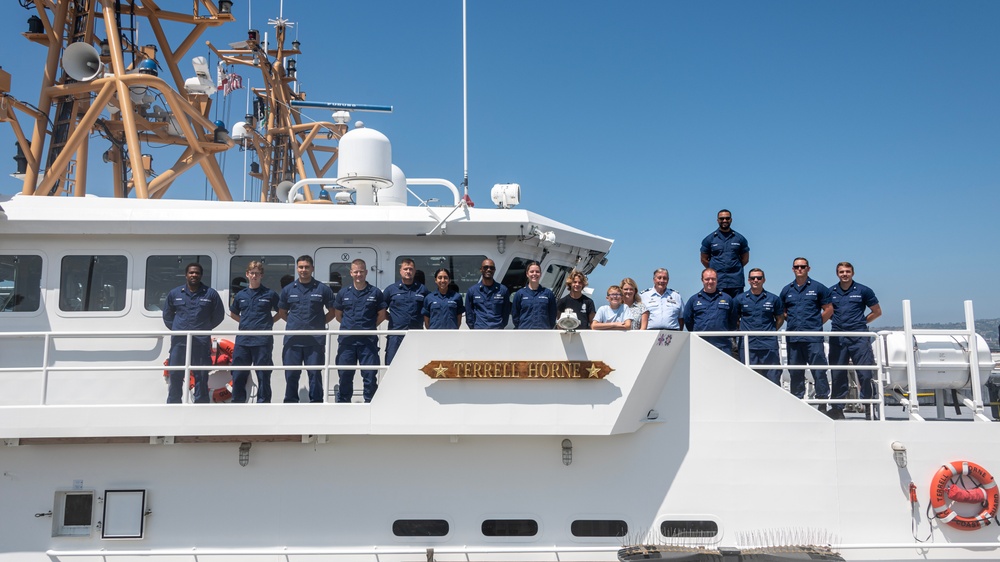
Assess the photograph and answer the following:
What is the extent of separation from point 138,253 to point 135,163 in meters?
3.85

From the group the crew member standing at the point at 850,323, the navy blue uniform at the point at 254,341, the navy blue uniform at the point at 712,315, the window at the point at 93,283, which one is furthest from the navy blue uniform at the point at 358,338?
the crew member standing at the point at 850,323

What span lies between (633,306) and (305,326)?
10.9ft

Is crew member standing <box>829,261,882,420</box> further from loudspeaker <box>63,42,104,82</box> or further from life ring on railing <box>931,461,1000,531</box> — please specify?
loudspeaker <box>63,42,104,82</box>

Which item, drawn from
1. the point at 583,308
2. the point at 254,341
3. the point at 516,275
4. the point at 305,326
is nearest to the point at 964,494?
the point at 583,308

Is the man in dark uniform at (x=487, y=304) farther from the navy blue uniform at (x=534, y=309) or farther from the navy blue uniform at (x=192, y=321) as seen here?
the navy blue uniform at (x=192, y=321)

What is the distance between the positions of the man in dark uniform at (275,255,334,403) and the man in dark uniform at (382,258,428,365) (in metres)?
0.64

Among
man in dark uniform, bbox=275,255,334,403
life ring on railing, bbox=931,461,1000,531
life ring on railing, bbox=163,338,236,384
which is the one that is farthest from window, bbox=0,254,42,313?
life ring on railing, bbox=931,461,1000,531

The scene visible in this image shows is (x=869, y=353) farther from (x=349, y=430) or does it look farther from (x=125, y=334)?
(x=125, y=334)

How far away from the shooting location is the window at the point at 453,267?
27.8 ft

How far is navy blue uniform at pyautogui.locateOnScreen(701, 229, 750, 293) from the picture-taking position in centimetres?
850

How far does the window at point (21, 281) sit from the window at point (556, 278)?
5.80 metres

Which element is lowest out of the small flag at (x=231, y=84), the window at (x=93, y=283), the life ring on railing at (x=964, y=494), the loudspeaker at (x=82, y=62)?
the life ring on railing at (x=964, y=494)

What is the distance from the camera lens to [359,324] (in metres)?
7.57

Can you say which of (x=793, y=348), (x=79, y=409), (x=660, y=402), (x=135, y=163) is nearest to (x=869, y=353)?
(x=793, y=348)
